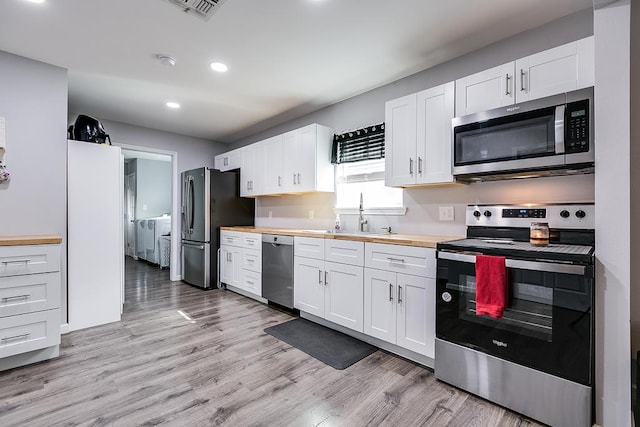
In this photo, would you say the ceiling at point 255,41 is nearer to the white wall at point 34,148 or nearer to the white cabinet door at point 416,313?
the white wall at point 34,148

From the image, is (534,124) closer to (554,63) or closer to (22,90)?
(554,63)

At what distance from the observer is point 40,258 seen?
2.29 meters

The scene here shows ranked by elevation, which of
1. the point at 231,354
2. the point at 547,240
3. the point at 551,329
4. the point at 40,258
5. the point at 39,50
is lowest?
the point at 231,354

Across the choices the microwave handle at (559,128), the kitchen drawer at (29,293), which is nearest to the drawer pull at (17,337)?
the kitchen drawer at (29,293)

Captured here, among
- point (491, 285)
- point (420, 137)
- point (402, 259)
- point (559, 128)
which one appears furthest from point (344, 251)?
point (559, 128)

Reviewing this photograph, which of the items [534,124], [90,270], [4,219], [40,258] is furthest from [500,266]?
[4,219]

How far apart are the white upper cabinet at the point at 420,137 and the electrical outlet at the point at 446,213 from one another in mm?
339

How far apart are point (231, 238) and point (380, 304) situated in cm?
261

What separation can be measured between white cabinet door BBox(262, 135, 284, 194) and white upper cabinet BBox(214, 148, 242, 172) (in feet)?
2.40

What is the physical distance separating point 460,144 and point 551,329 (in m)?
1.31

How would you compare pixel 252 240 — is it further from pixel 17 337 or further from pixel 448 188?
pixel 448 188

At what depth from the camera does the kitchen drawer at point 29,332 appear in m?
2.15

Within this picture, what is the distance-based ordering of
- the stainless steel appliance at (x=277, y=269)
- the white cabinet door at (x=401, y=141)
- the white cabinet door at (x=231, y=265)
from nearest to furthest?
the white cabinet door at (x=401, y=141), the stainless steel appliance at (x=277, y=269), the white cabinet door at (x=231, y=265)

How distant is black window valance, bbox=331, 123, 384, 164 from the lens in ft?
10.6
